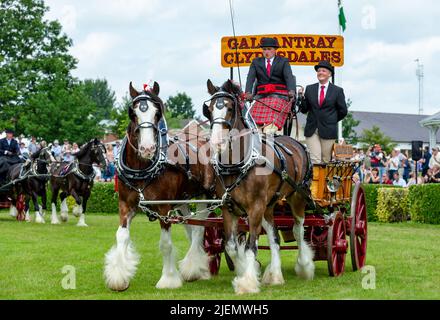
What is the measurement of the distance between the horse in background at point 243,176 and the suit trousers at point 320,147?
177 centimetres

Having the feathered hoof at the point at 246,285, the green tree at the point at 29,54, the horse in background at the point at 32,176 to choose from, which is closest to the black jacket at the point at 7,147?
the horse in background at the point at 32,176

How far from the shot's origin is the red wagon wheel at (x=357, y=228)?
11227 millimetres

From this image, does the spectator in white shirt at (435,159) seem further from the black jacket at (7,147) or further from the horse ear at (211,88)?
the horse ear at (211,88)

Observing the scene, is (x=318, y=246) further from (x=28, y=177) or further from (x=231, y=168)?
(x=28, y=177)

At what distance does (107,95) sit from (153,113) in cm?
13540

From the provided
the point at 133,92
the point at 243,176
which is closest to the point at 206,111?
the point at 243,176

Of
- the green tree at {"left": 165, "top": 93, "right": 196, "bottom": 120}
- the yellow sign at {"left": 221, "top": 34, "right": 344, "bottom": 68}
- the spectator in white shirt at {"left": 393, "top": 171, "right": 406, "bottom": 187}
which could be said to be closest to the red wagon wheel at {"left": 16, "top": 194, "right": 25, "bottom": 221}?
the yellow sign at {"left": 221, "top": 34, "right": 344, "bottom": 68}

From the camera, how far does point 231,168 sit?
29.9 ft

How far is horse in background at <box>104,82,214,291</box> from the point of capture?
919cm

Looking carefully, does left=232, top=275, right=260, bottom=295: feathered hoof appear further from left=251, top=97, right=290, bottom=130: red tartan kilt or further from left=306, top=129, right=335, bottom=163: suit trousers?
left=306, top=129, right=335, bottom=163: suit trousers

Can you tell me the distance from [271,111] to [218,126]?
2065 millimetres

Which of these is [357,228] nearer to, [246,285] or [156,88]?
[246,285]
